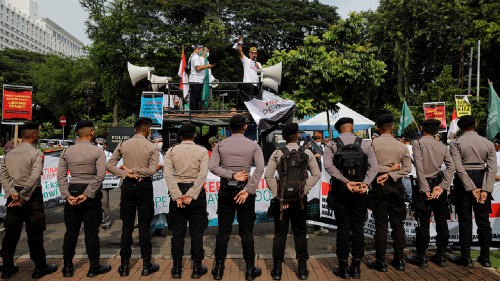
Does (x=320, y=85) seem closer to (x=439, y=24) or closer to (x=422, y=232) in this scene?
(x=422, y=232)

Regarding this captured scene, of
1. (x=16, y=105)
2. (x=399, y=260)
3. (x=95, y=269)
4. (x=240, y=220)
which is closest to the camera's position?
(x=240, y=220)

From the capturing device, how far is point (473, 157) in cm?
477

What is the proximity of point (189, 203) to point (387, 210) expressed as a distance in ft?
8.70

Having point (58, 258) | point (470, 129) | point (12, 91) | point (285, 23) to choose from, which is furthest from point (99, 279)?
point (285, 23)

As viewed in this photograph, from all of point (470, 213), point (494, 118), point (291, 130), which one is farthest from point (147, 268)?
point (494, 118)

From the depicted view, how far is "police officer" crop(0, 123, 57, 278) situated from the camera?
14.1 feet

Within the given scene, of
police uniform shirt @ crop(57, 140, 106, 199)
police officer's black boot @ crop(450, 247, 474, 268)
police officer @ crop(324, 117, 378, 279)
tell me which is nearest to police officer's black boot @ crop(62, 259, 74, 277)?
police uniform shirt @ crop(57, 140, 106, 199)

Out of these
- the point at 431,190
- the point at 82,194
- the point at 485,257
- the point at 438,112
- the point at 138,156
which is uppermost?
the point at 438,112

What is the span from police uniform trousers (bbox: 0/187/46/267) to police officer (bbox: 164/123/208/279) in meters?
1.76

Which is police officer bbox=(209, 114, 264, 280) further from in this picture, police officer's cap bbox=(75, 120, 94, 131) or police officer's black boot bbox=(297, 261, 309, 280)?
police officer's cap bbox=(75, 120, 94, 131)

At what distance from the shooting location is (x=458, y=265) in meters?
4.69

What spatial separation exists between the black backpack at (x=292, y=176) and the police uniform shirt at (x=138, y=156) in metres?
1.73

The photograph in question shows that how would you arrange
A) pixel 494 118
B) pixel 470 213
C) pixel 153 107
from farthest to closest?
1. pixel 494 118
2. pixel 153 107
3. pixel 470 213

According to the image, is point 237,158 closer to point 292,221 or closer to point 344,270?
point 292,221
